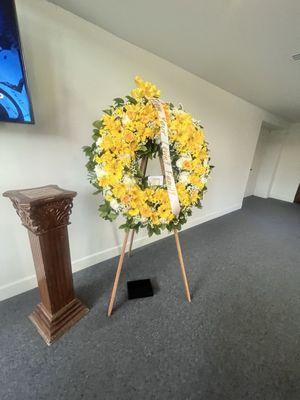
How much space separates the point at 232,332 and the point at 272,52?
257 cm

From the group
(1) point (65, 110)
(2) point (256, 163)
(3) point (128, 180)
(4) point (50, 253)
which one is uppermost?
(1) point (65, 110)

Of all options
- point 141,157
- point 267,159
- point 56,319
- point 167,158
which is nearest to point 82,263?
point 56,319

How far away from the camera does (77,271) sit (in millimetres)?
1927

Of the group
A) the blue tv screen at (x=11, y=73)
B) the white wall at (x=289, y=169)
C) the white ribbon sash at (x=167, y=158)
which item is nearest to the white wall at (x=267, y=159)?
the white wall at (x=289, y=169)

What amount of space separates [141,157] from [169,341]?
1352mm

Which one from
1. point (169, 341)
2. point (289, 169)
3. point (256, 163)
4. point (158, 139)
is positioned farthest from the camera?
point (256, 163)

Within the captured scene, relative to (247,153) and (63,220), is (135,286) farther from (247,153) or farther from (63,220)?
(247,153)

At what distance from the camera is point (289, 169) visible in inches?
211

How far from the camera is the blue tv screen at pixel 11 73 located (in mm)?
980

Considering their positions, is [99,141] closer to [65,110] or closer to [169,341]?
[65,110]

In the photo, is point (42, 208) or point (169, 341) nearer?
point (42, 208)

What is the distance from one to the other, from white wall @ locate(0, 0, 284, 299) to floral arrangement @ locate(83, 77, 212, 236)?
0.56m

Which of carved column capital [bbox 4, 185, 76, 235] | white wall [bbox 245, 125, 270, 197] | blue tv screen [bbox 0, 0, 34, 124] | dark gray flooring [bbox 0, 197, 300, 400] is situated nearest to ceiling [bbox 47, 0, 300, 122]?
blue tv screen [bbox 0, 0, 34, 124]

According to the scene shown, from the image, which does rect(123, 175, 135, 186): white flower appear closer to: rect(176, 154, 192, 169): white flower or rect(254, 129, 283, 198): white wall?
rect(176, 154, 192, 169): white flower
